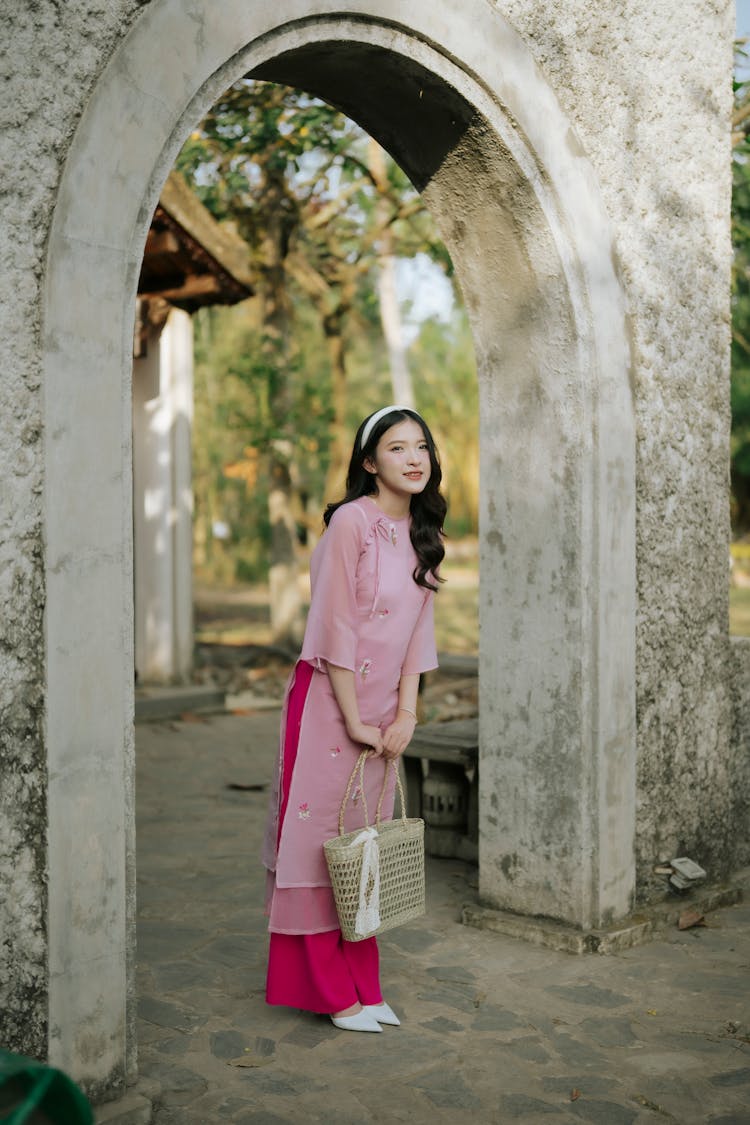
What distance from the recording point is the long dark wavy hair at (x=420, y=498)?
11.5ft

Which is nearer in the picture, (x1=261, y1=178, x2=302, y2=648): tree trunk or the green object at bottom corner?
the green object at bottom corner

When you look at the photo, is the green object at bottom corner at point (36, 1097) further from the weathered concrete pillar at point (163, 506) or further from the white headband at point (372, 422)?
the weathered concrete pillar at point (163, 506)

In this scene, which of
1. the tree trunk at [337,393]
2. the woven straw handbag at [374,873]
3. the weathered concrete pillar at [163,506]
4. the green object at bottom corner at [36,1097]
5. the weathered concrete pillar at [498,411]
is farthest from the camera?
the tree trunk at [337,393]

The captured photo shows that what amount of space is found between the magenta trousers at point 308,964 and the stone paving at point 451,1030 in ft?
0.32

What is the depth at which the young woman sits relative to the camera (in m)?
3.40

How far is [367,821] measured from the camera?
349 cm

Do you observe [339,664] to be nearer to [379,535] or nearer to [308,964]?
[379,535]

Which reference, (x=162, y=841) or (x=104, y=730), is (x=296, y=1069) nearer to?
(x=104, y=730)

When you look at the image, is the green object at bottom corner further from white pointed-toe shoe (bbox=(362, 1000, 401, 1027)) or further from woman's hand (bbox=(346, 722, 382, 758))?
white pointed-toe shoe (bbox=(362, 1000, 401, 1027))

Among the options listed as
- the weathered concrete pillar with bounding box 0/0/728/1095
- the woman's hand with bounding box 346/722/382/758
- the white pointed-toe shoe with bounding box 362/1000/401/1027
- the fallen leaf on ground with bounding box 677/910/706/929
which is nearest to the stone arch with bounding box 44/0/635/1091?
the weathered concrete pillar with bounding box 0/0/728/1095

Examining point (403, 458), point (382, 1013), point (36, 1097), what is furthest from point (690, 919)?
point (36, 1097)

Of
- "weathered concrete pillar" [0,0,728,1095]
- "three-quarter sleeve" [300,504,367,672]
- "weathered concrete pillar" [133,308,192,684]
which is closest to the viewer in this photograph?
"weathered concrete pillar" [0,0,728,1095]

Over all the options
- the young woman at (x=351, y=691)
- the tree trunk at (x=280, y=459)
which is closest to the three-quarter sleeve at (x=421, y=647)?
the young woman at (x=351, y=691)

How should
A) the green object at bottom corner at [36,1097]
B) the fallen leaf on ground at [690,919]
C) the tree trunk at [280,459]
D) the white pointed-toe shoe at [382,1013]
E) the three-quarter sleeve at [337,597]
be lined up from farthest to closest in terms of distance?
1. the tree trunk at [280,459]
2. the fallen leaf on ground at [690,919]
3. the white pointed-toe shoe at [382,1013]
4. the three-quarter sleeve at [337,597]
5. the green object at bottom corner at [36,1097]
